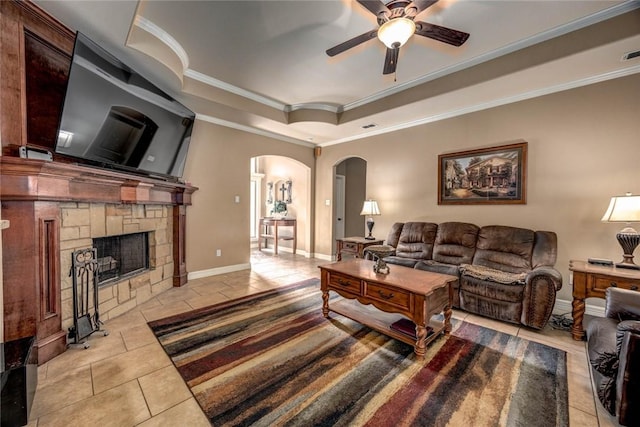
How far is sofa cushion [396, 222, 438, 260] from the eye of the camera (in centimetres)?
380

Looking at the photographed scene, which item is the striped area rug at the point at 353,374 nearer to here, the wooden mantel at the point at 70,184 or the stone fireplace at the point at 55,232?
the stone fireplace at the point at 55,232

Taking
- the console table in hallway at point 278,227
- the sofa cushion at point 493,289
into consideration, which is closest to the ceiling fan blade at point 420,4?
the sofa cushion at point 493,289

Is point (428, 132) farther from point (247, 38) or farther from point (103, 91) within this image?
point (103, 91)

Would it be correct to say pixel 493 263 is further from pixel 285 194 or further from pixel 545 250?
pixel 285 194

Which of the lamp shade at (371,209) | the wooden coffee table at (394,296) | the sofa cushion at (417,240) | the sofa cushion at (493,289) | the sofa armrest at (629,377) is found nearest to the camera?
the sofa armrest at (629,377)

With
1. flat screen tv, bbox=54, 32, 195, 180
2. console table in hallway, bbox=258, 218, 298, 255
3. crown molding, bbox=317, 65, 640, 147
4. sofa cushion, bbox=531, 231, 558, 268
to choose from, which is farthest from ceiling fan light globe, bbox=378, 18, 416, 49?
console table in hallway, bbox=258, 218, 298, 255

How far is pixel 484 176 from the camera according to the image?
143 inches

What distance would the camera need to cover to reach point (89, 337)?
2.32 meters

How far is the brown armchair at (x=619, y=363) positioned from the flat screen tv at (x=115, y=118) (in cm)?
394

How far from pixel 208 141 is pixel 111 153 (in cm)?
185

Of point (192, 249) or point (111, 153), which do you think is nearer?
point (111, 153)

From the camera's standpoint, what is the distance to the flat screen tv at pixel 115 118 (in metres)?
2.10

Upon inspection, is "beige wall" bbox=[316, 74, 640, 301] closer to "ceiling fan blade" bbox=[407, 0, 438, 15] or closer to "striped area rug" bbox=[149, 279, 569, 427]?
"striped area rug" bbox=[149, 279, 569, 427]

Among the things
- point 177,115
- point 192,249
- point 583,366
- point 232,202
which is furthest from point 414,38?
point 192,249
